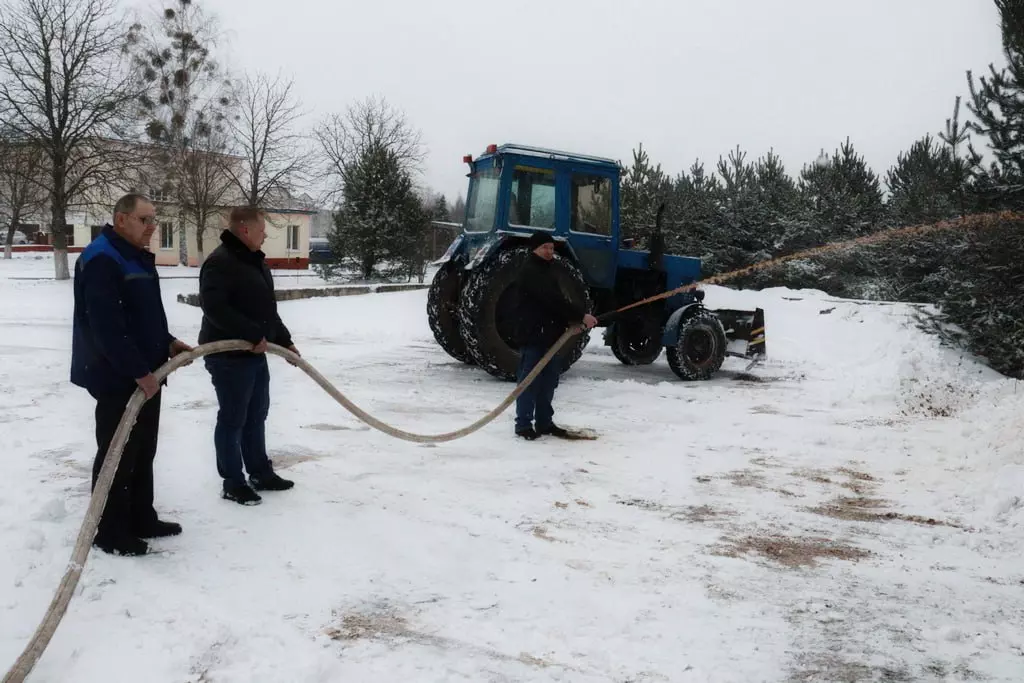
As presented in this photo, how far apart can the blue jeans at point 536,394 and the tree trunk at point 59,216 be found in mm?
22233

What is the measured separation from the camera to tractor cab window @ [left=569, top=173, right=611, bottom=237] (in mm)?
9195

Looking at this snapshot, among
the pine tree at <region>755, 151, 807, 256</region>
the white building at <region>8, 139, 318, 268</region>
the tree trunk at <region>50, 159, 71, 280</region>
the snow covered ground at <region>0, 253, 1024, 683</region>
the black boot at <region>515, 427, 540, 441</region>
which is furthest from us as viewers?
the white building at <region>8, 139, 318, 268</region>

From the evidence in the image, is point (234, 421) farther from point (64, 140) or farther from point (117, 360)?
point (64, 140)

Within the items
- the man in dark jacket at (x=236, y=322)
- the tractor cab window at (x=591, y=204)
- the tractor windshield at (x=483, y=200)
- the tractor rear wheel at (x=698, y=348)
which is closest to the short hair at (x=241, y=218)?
the man in dark jacket at (x=236, y=322)

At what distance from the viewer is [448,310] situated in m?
9.76

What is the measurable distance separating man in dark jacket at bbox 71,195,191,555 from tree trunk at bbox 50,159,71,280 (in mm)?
23278

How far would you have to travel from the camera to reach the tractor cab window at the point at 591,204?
30.2 feet

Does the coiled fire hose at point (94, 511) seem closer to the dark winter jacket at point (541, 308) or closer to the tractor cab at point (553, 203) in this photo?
the dark winter jacket at point (541, 308)

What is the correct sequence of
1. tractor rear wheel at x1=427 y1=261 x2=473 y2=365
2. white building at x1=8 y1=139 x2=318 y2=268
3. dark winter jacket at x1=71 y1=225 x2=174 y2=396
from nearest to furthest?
dark winter jacket at x1=71 y1=225 x2=174 y2=396, tractor rear wheel at x1=427 y1=261 x2=473 y2=365, white building at x1=8 y1=139 x2=318 y2=268

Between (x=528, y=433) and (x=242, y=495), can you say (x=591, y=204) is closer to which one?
(x=528, y=433)

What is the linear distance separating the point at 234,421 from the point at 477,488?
159 centimetres

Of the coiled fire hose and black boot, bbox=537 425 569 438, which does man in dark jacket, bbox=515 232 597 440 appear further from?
the coiled fire hose

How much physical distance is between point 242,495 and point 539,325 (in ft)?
9.83

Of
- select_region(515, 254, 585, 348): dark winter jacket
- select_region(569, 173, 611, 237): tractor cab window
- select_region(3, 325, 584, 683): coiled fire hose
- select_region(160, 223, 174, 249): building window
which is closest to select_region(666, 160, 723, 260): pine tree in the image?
select_region(569, 173, 611, 237): tractor cab window
